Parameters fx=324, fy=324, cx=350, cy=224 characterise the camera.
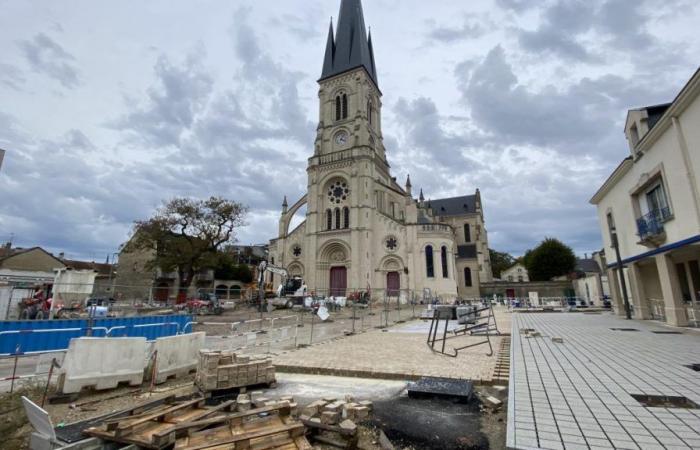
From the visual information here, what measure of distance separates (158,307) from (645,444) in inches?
914

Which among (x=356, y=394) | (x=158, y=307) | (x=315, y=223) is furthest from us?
(x=315, y=223)

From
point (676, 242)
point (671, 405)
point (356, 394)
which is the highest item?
point (676, 242)

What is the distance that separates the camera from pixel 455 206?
56156mm

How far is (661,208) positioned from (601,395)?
11341 millimetres

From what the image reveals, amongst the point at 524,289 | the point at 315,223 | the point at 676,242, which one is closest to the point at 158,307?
the point at 315,223

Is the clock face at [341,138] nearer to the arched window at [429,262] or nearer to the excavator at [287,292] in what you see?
the arched window at [429,262]

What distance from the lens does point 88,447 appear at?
11.3 ft

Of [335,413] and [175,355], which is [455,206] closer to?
[175,355]

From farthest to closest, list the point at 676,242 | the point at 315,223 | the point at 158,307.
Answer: the point at 315,223, the point at 158,307, the point at 676,242

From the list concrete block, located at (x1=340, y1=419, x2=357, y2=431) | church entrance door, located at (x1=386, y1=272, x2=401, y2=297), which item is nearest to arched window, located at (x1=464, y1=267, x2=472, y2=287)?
church entrance door, located at (x1=386, y1=272, x2=401, y2=297)

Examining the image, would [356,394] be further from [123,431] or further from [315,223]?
[315,223]

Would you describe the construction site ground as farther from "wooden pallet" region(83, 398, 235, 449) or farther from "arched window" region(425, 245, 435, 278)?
"arched window" region(425, 245, 435, 278)

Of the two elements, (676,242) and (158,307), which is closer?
(676,242)

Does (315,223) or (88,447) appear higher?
(315,223)
